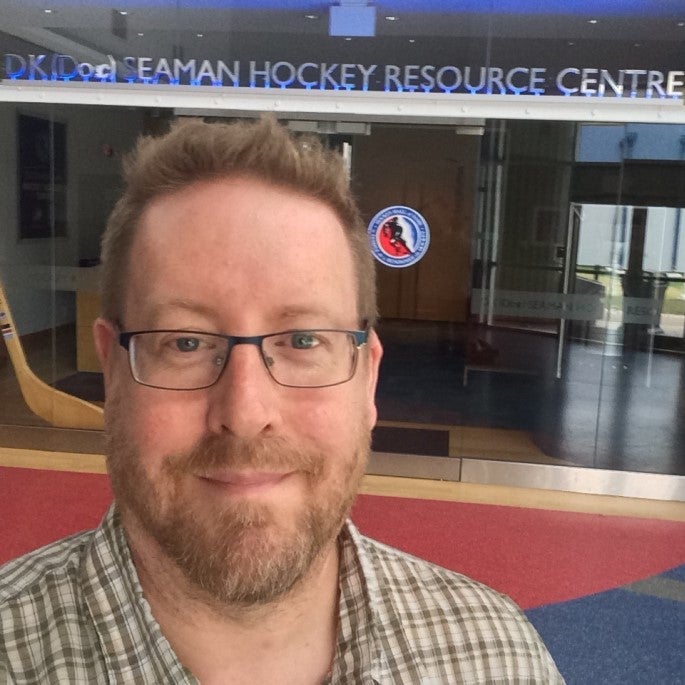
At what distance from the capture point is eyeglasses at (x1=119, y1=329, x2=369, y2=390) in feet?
3.43

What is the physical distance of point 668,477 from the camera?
561 cm

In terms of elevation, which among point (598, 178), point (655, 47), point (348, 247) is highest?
point (655, 47)

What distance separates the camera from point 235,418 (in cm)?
101

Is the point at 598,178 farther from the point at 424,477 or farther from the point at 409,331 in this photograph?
the point at 424,477

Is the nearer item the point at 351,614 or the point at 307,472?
the point at 307,472

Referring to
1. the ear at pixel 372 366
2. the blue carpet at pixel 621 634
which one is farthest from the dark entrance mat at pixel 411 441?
the ear at pixel 372 366

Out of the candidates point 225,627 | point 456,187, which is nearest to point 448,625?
point 225,627

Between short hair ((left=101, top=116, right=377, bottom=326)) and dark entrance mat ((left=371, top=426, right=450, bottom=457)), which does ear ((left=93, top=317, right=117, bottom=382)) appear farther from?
dark entrance mat ((left=371, top=426, right=450, bottom=457))

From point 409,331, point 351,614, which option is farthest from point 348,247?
Result: point 409,331

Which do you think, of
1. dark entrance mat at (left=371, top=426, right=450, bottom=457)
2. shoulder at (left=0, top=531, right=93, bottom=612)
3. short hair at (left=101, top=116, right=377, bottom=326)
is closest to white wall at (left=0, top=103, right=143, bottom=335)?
dark entrance mat at (left=371, top=426, right=450, bottom=457)

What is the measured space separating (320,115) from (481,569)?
11.4 feet

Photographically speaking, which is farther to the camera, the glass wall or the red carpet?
the glass wall

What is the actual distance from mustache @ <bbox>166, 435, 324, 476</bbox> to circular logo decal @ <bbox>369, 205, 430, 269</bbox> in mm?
5359

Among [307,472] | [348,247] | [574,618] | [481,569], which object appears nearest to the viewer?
[307,472]
